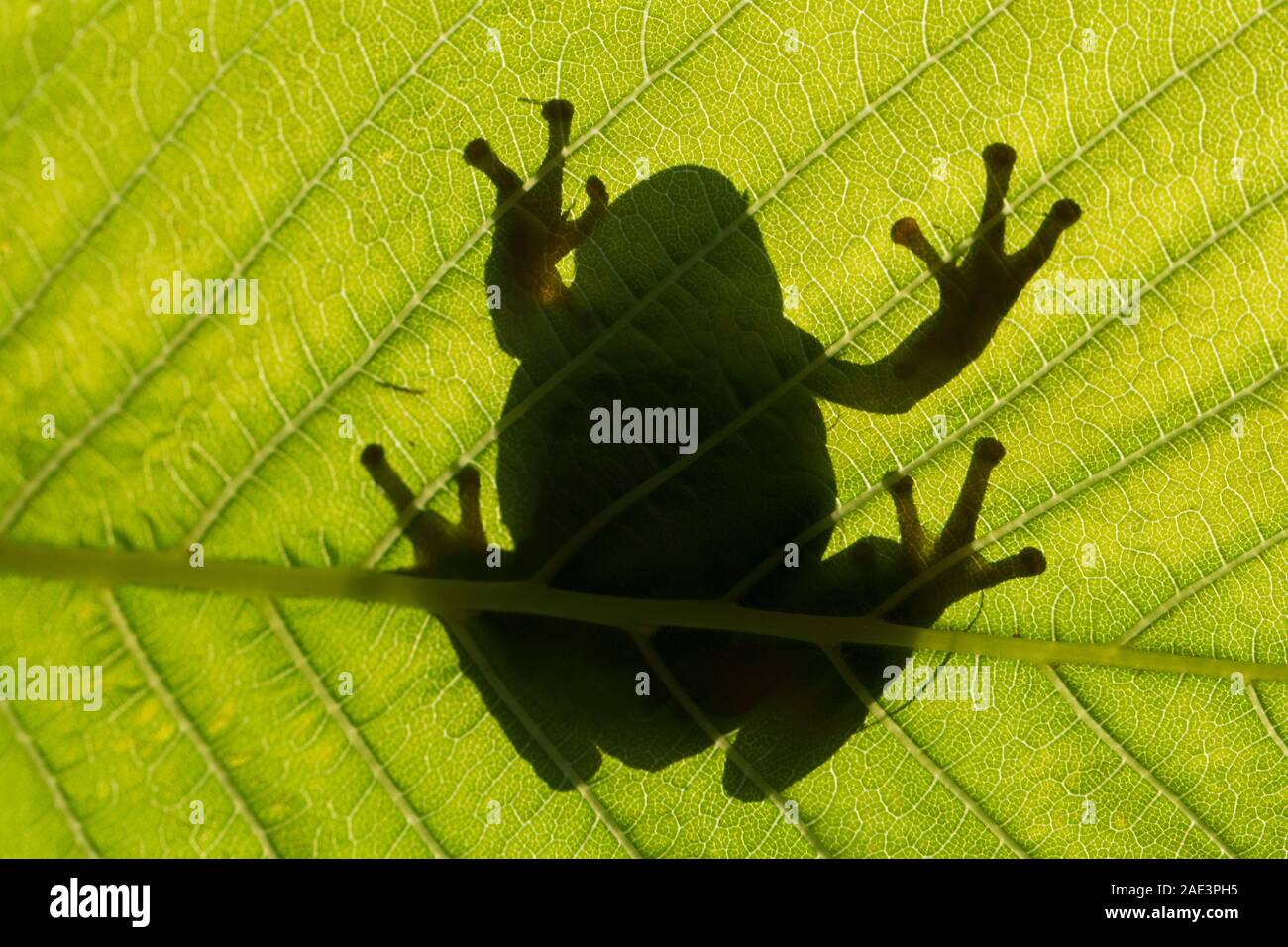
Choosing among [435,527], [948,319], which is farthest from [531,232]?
[948,319]

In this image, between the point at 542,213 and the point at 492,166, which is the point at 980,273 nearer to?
the point at 542,213

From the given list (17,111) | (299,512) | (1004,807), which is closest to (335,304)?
(299,512)

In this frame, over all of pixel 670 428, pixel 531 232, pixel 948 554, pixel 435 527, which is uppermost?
pixel 531 232

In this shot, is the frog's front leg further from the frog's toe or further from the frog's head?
the frog's toe

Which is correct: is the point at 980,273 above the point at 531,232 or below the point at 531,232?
below

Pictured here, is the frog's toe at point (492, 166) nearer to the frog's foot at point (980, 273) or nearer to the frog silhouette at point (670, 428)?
the frog silhouette at point (670, 428)

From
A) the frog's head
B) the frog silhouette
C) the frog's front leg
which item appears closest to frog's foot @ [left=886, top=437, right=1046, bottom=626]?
the frog silhouette

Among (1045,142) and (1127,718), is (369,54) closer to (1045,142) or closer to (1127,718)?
(1045,142)

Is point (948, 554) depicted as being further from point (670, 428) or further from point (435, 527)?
point (435, 527)
